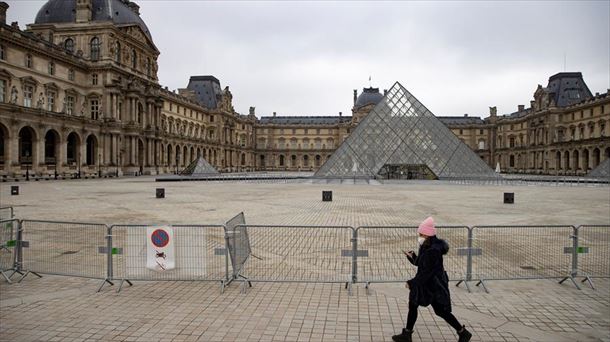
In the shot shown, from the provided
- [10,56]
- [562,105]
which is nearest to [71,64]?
[10,56]

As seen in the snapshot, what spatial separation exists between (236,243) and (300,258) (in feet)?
5.51

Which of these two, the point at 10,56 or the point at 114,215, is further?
the point at 10,56

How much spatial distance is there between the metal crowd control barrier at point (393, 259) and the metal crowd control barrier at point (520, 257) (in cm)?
30

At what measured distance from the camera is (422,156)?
135 ft

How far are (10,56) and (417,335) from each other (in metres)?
44.7

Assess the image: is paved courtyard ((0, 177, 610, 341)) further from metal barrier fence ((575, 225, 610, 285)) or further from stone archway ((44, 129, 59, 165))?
stone archway ((44, 129, 59, 165))

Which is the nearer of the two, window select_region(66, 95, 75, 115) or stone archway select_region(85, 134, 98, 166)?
window select_region(66, 95, 75, 115)

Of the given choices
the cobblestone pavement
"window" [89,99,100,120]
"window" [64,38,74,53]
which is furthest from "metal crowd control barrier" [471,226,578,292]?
"window" [64,38,74,53]

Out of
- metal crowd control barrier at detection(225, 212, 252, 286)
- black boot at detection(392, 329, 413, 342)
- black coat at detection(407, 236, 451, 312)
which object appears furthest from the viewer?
metal crowd control barrier at detection(225, 212, 252, 286)

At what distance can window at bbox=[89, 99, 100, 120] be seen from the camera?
162 ft

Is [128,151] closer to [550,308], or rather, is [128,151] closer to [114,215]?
[114,215]

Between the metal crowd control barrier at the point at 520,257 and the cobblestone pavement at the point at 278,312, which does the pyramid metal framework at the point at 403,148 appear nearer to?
the metal crowd control barrier at the point at 520,257

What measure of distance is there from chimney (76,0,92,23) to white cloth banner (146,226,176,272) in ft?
170

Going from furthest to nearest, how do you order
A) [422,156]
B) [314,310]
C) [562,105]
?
[562,105] < [422,156] < [314,310]
